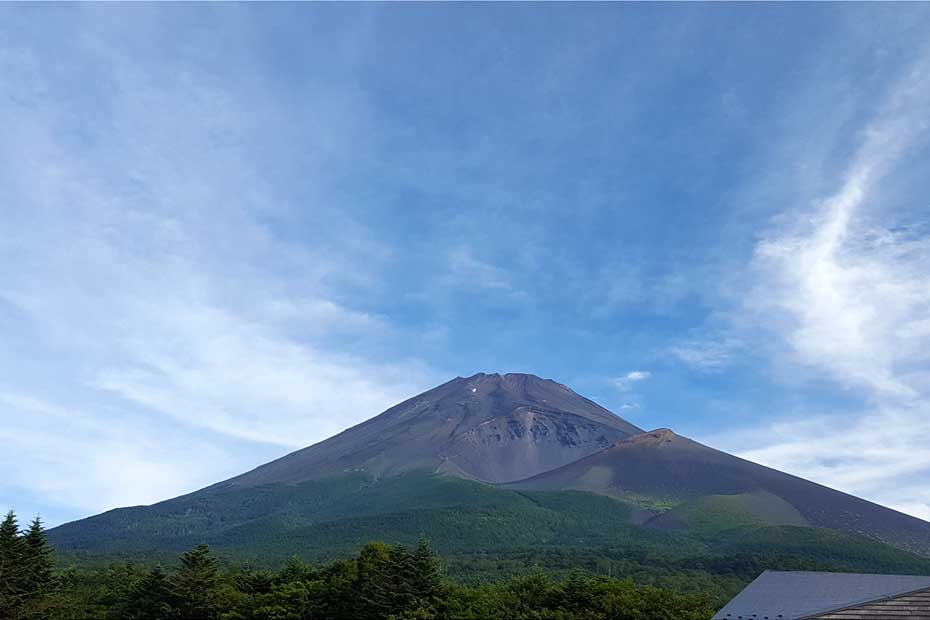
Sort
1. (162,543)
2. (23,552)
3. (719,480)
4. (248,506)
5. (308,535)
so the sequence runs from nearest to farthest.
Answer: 1. (23,552)
2. (308,535)
3. (162,543)
4. (248,506)
5. (719,480)

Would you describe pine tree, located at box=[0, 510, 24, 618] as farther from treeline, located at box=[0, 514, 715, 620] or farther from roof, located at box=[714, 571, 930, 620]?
roof, located at box=[714, 571, 930, 620]

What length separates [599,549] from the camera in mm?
106062

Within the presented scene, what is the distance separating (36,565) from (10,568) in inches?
93.5

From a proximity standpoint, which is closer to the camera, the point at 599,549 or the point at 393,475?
the point at 599,549

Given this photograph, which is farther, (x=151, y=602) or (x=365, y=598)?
(x=151, y=602)

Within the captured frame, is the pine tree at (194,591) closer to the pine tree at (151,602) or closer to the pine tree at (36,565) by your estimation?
the pine tree at (151,602)

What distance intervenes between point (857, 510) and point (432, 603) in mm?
171001

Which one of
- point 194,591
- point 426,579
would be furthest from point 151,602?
point 426,579

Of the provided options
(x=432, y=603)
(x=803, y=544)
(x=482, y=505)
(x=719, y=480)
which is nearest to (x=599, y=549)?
(x=803, y=544)

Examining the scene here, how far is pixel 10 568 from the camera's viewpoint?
3384 cm

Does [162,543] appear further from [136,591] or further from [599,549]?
[136,591]

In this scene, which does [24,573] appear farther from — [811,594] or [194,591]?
[811,594]

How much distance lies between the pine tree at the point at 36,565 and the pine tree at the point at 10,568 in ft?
0.97

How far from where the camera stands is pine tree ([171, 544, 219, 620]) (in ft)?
101
